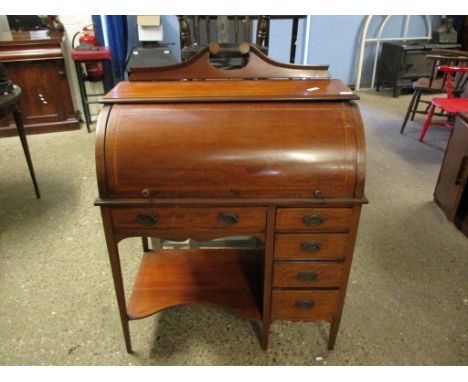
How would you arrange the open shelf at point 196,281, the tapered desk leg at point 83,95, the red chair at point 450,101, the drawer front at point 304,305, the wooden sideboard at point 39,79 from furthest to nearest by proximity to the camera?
the tapered desk leg at point 83,95 → the wooden sideboard at point 39,79 → the red chair at point 450,101 → the open shelf at point 196,281 → the drawer front at point 304,305

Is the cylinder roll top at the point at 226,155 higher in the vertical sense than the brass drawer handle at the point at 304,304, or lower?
higher

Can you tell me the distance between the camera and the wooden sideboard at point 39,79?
3480mm

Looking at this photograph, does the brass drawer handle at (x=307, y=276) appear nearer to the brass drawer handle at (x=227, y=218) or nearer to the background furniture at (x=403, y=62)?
the brass drawer handle at (x=227, y=218)

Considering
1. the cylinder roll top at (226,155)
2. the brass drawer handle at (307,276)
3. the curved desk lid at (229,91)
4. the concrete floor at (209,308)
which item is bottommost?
the concrete floor at (209,308)

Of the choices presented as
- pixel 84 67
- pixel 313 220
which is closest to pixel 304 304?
pixel 313 220

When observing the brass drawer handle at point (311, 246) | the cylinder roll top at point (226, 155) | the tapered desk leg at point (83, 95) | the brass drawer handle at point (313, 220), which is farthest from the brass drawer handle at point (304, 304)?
the tapered desk leg at point (83, 95)

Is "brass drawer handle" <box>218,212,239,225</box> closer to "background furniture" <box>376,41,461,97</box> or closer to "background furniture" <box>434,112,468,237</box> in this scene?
"background furniture" <box>434,112,468,237</box>

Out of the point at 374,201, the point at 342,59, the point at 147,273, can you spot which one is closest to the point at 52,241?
the point at 147,273

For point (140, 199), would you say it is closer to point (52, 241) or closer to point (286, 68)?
point (286, 68)

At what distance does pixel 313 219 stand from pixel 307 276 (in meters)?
0.26

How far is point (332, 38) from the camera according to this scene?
5.05 meters

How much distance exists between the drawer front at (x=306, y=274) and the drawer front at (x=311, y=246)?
0.10 feet

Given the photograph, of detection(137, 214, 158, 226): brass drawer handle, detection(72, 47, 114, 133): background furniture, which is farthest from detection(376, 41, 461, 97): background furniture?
detection(137, 214, 158, 226): brass drawer handle

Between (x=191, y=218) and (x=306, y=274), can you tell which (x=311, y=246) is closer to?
(x=306, y=274)
